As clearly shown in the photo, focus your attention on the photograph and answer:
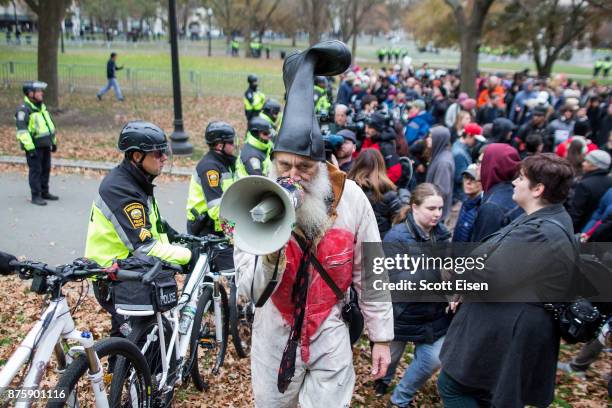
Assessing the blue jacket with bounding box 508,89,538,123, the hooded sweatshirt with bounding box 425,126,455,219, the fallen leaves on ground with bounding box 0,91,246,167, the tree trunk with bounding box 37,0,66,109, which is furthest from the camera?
the tree trunk with bounding box 37,0,66,109

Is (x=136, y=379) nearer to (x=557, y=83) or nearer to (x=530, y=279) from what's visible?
(x=530, y=279)

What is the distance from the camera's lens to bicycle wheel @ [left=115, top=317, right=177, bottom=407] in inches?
143

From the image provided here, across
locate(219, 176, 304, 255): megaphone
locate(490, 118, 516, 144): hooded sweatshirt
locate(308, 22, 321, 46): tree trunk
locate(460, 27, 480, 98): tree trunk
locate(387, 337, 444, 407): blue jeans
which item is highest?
locate(308, 22, 321, 46): tree trunk

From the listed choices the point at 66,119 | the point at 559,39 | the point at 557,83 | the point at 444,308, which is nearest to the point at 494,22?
the point at 559,39

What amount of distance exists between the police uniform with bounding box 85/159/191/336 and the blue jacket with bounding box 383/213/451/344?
160 cm

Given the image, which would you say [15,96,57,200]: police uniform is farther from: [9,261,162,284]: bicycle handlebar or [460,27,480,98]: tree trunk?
[460,27,480,98]: tree trunk

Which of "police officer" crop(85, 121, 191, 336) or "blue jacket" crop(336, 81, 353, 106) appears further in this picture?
"blue jacket" crop(336, 81, 353, 106)

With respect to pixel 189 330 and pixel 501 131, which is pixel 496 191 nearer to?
pixel 189 330

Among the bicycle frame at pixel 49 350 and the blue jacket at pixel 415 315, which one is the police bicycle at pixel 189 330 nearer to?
the bicycle frame at pixel 49 350

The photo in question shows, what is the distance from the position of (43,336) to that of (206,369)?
2.32 meters

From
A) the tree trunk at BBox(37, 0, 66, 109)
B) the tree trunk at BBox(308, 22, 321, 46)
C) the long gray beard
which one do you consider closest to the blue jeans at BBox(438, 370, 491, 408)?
the long gray beard

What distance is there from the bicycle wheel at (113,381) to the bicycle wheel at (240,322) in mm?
1362

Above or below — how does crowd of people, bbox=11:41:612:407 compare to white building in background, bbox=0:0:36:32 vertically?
below

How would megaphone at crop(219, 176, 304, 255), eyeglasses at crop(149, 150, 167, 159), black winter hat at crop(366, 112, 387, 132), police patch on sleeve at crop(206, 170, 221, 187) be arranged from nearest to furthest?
megaphone at crop(219, 176, 304, 255)
eyeglasses at crop(149, 150, 167, 159)
police patch on sleeve at crop(206, 170, 221, 187)
black winter hat at crop(366, 112, 387, 132)
